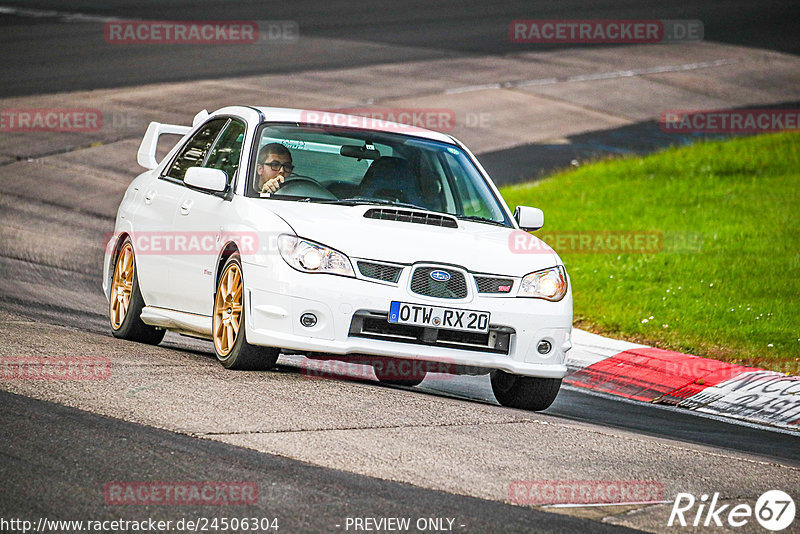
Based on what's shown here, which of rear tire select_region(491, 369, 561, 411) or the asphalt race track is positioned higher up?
the asphalt race track

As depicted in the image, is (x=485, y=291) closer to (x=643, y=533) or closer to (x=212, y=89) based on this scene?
(x=643, y=533)

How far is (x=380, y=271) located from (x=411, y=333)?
406 millimetres

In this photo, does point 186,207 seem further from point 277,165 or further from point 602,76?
point 602,76

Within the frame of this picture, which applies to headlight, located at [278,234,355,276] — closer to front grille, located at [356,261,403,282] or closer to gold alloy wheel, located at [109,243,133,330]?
front grille, located at [356,261,403,282]

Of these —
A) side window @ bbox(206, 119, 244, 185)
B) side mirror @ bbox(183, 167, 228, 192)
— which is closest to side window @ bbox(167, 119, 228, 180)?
side window @ bbox(206, 119, 244, 185)

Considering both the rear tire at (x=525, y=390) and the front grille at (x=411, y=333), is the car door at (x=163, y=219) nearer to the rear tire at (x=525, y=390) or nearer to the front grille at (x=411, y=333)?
the front grille at (x=411, y=333)

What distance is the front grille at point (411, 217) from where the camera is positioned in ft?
26.8

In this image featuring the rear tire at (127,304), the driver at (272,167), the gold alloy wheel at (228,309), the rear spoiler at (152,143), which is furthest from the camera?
the rear spoiler at (152,143)

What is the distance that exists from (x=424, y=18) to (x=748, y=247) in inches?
821

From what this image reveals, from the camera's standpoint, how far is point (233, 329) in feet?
26.2

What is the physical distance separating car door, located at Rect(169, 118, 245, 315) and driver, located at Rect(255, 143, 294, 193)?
0.18m

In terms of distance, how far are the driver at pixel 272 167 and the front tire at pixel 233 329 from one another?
639 millimetres

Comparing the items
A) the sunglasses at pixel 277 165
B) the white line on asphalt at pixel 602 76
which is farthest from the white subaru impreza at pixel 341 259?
the white line on asphalt at pixel 602 76

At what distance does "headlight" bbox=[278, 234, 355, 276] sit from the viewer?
7609 mm
